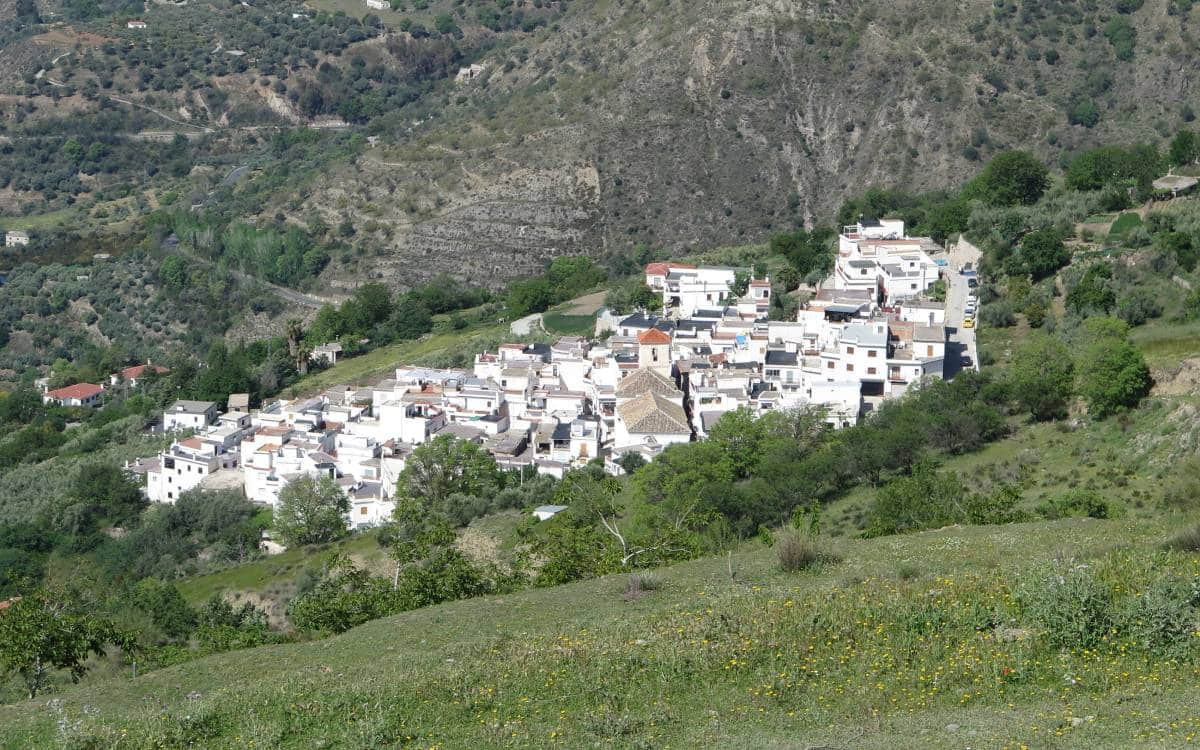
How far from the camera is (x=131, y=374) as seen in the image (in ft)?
231

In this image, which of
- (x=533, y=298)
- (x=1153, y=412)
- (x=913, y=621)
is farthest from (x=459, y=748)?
(x=533, y=298)

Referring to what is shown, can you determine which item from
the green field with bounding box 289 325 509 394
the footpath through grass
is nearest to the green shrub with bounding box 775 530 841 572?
the footpath through grass

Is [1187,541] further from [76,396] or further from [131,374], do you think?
[131,374]

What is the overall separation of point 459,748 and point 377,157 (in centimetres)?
7948

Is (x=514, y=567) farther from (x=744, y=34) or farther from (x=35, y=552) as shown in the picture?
(x=744, y=34)

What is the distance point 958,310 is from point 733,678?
3345 centimetres

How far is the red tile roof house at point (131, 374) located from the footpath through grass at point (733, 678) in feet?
184

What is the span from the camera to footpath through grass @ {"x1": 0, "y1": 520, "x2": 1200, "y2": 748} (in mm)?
11227

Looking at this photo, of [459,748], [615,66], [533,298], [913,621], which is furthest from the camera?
[615,66]

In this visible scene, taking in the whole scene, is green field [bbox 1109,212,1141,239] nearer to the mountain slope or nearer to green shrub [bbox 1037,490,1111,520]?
green shrub [bbox 1037,490,1111,520]

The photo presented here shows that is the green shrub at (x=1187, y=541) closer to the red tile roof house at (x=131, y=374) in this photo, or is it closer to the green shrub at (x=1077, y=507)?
the green shrub at (x=1077, y=507)

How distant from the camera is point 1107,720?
10.7 m

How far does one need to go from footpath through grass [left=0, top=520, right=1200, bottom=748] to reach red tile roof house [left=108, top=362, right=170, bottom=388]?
184ft

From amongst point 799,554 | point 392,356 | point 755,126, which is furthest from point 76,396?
point 799,554
